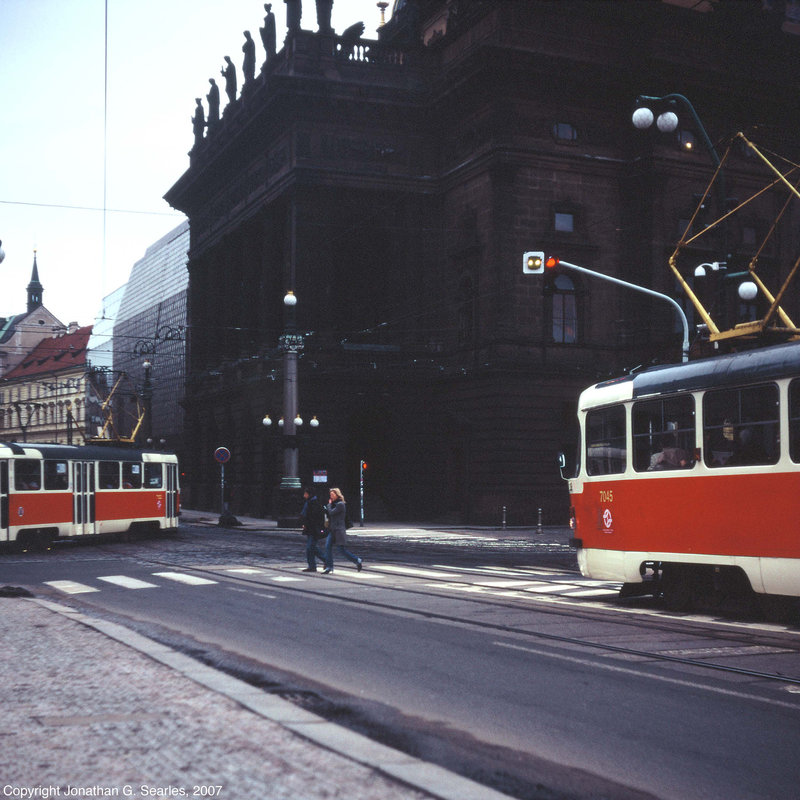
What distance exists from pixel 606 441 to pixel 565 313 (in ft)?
97.2

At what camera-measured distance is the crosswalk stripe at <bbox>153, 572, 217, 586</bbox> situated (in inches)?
742

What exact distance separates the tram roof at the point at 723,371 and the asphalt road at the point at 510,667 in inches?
116

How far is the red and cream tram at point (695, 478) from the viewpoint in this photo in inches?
509

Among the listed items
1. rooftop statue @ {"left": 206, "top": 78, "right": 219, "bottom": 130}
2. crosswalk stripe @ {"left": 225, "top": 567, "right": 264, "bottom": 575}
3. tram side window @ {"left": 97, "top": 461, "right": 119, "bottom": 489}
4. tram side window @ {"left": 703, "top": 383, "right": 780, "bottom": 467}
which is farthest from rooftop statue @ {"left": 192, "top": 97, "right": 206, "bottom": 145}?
tram side window @ {"left": 703, "top": 383, "right": 780, "bottom": 467}

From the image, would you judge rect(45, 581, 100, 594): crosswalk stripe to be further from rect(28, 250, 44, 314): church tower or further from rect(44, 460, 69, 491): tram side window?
rect(28, 250, 44, 314): church tower

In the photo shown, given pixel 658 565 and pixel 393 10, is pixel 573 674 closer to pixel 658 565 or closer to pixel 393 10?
pixel 658 565

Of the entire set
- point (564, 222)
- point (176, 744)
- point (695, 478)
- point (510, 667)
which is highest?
point (564, 222)

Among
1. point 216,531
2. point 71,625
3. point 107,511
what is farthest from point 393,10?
point 71,625

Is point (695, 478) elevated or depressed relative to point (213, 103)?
depressed

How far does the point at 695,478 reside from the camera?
14273 mm

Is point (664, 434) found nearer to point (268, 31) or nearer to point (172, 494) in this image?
point (172, 494)

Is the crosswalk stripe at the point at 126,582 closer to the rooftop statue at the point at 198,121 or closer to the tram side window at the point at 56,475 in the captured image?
the tram side window at the point at 56,475

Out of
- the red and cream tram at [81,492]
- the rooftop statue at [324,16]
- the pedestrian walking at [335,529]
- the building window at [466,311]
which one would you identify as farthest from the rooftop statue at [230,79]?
the pedestrian walking at [335,529]

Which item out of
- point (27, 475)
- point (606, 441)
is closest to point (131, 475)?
point (27, 475)
